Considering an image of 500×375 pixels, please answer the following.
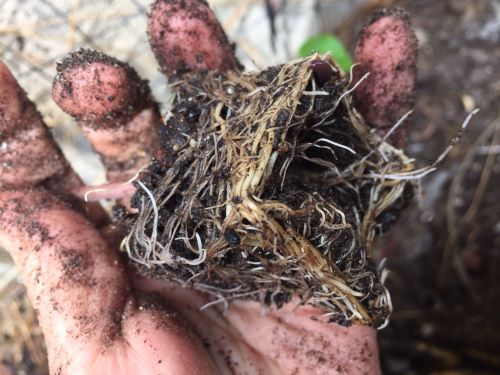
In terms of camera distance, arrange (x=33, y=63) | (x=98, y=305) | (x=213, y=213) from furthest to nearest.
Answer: (x=33, y=63)
(x=98, y=305)
(x=213, y=213)

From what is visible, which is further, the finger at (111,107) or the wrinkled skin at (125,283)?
the finger at (111,107)

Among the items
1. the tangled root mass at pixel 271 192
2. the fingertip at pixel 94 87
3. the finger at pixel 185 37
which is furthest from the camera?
the finger at pixel 185 37

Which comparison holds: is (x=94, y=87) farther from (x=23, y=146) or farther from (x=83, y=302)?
(x=83, y=302)

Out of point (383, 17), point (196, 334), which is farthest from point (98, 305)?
point (383, 17)

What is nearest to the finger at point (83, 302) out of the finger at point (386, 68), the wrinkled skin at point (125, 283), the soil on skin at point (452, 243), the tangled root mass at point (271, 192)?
the wrinkled skin at point (125, 283)

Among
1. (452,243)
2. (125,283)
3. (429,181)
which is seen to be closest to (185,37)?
(125,283)

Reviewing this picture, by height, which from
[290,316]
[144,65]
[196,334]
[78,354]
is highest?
[144,65]

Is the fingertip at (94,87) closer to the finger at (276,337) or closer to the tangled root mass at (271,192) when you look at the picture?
the tangled root mass at (271,192)

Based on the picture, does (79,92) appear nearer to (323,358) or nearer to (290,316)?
(290,316)

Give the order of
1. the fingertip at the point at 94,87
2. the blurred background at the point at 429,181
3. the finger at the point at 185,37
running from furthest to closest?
the blurred background at the point at 429,181 → the finger at the point at 185,37 → the fingertip at the point at 94,87
